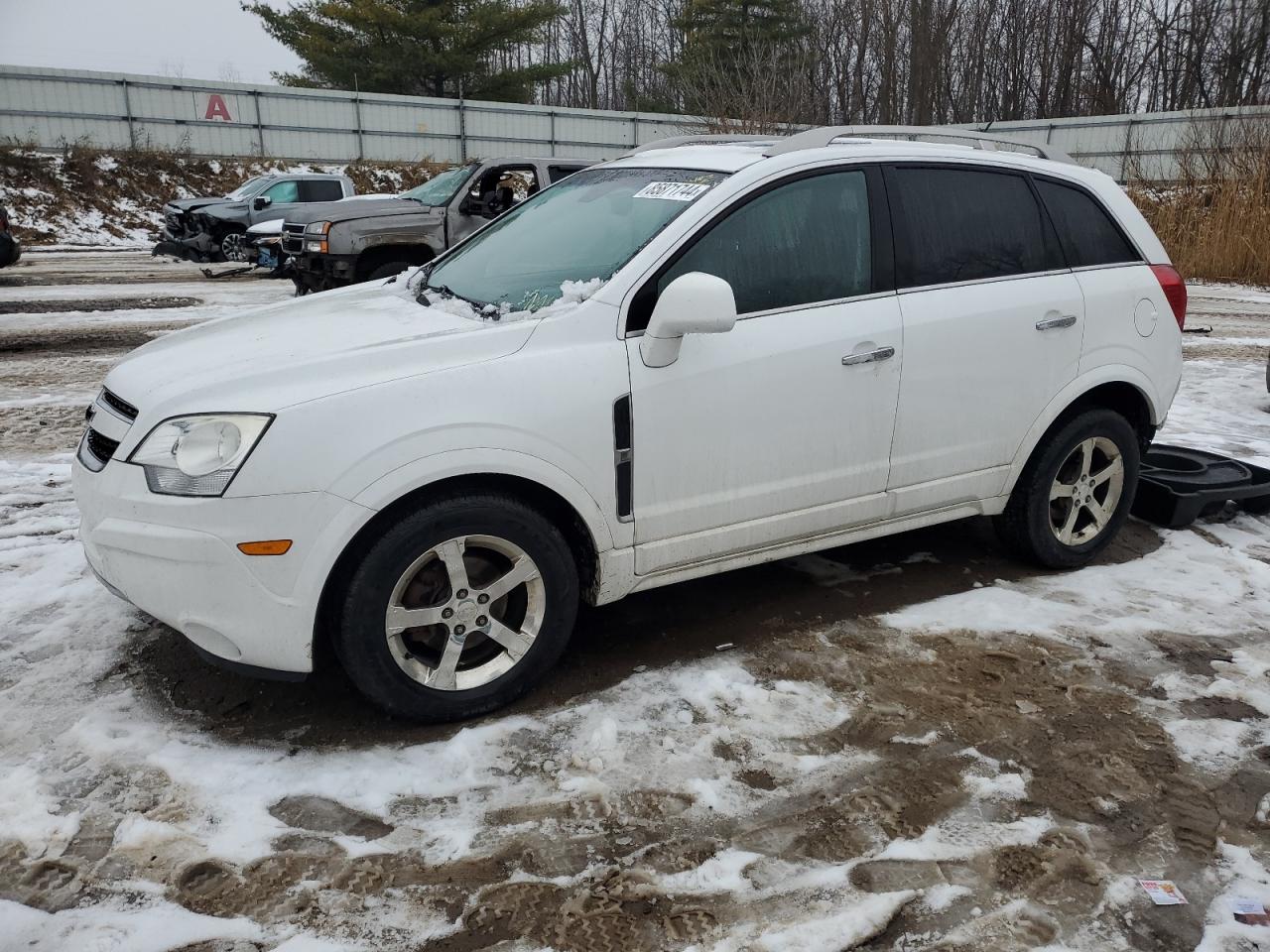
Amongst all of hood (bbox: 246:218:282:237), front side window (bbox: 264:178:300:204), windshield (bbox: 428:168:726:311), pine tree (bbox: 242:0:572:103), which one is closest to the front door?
windshield (bbox: 428:168:726:311)

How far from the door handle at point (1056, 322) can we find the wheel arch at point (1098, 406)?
0.89 ft

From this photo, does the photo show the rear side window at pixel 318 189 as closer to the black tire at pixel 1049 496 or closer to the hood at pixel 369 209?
the hood at pixel 369 209

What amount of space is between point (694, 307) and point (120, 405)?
191 centimetres

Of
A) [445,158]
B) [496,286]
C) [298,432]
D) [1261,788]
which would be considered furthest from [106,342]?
[445,158]

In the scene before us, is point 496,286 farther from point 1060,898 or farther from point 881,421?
point 1060,898

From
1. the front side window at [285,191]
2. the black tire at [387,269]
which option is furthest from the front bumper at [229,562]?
the front side window at [285,191]

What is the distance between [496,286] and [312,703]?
5.53 ft

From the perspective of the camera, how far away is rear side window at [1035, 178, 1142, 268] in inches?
173

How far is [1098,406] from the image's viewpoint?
14.9ft

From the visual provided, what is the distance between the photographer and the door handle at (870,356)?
3.73m

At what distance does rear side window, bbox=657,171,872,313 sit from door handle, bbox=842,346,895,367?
0.79 ft

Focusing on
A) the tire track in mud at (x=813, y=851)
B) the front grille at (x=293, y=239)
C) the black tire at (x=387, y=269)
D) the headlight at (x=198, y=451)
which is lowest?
the tire track in mud at (x=813, y=851)

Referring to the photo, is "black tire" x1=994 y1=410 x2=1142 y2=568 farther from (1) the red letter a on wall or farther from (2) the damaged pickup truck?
(1) the red letter a on wall

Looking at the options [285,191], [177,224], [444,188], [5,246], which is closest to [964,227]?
[444,188]
